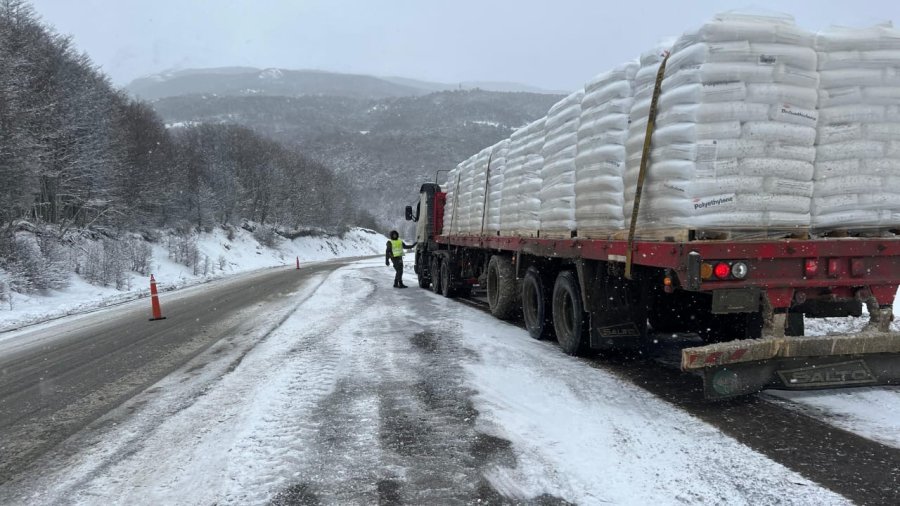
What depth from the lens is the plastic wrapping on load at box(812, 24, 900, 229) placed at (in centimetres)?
420

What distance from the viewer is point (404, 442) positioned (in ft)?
12.3

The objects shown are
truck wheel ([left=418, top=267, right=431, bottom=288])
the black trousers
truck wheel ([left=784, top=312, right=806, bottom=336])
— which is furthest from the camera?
the black trousers

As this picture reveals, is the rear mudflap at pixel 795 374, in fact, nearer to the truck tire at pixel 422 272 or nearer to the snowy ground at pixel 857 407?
the snowy ground at pixel 857 407

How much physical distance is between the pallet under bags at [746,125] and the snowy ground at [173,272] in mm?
12840

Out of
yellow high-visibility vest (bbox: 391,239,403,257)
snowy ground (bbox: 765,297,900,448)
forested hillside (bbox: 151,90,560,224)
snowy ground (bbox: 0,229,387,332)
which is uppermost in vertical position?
forested hillside (bbox: 151,90,560,224)

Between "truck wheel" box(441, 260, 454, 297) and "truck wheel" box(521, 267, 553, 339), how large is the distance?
4.97 meters

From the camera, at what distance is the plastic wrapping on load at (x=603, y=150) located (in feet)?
17.1

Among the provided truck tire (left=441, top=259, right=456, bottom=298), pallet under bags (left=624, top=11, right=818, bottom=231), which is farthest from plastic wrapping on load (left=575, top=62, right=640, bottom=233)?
truck tire (left=441, top=259, right=456, bottom=298)

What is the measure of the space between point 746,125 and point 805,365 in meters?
1.90

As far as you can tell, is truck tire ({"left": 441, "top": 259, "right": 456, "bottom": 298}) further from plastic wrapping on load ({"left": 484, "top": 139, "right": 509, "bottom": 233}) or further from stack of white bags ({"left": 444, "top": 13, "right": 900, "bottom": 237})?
stack of white bags ({"left": 444, "top": 13, "right": 900, "bottom": 237})

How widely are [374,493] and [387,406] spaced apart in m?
1.55

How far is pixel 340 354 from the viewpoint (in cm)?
655

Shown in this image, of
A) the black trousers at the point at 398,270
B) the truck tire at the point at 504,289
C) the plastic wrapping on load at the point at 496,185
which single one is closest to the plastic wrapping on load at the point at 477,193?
the plastic wrapping on load at the point at 496,185

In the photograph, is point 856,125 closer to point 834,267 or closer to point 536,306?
point 834,267
